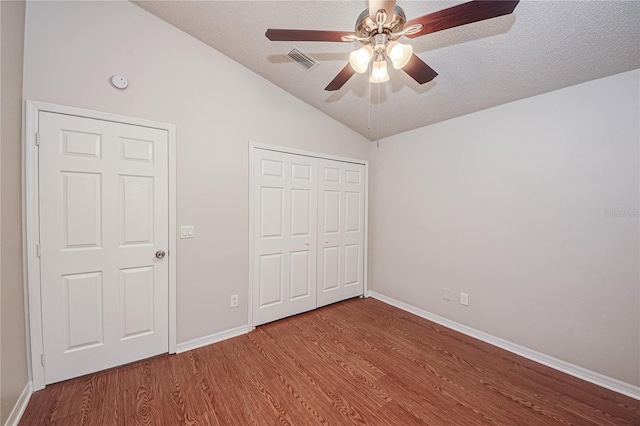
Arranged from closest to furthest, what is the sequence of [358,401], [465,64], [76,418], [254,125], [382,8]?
[382,8]
[76,418]
[358,401]
[465,64]
[254,125]

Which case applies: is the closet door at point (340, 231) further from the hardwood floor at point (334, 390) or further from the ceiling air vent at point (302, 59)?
the ceiling air vent at point (302, 59)

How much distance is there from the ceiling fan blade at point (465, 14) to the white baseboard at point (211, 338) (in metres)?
2.90

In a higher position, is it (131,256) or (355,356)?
(131,256)

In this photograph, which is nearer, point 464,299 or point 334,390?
point 334,390

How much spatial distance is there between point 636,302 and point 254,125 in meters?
3.56

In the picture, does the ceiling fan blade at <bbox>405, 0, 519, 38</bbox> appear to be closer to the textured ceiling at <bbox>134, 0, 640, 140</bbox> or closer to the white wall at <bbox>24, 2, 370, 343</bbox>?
the textured ceiling at <bbox>134, 0, 640, 140</bbox>

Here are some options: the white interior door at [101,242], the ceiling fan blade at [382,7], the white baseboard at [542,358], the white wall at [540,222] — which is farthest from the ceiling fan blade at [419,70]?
the white baseboard at [542,358]

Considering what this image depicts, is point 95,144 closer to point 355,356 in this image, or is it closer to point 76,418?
point 76,418

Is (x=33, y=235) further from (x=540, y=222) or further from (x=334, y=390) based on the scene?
(x=540, y=222)

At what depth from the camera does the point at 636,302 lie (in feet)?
5.86

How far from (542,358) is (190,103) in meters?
3.99

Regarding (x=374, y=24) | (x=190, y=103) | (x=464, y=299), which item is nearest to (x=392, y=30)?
(x=374, y=24)

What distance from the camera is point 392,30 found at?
52.4 inches

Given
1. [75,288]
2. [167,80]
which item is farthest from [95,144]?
[75,288]
